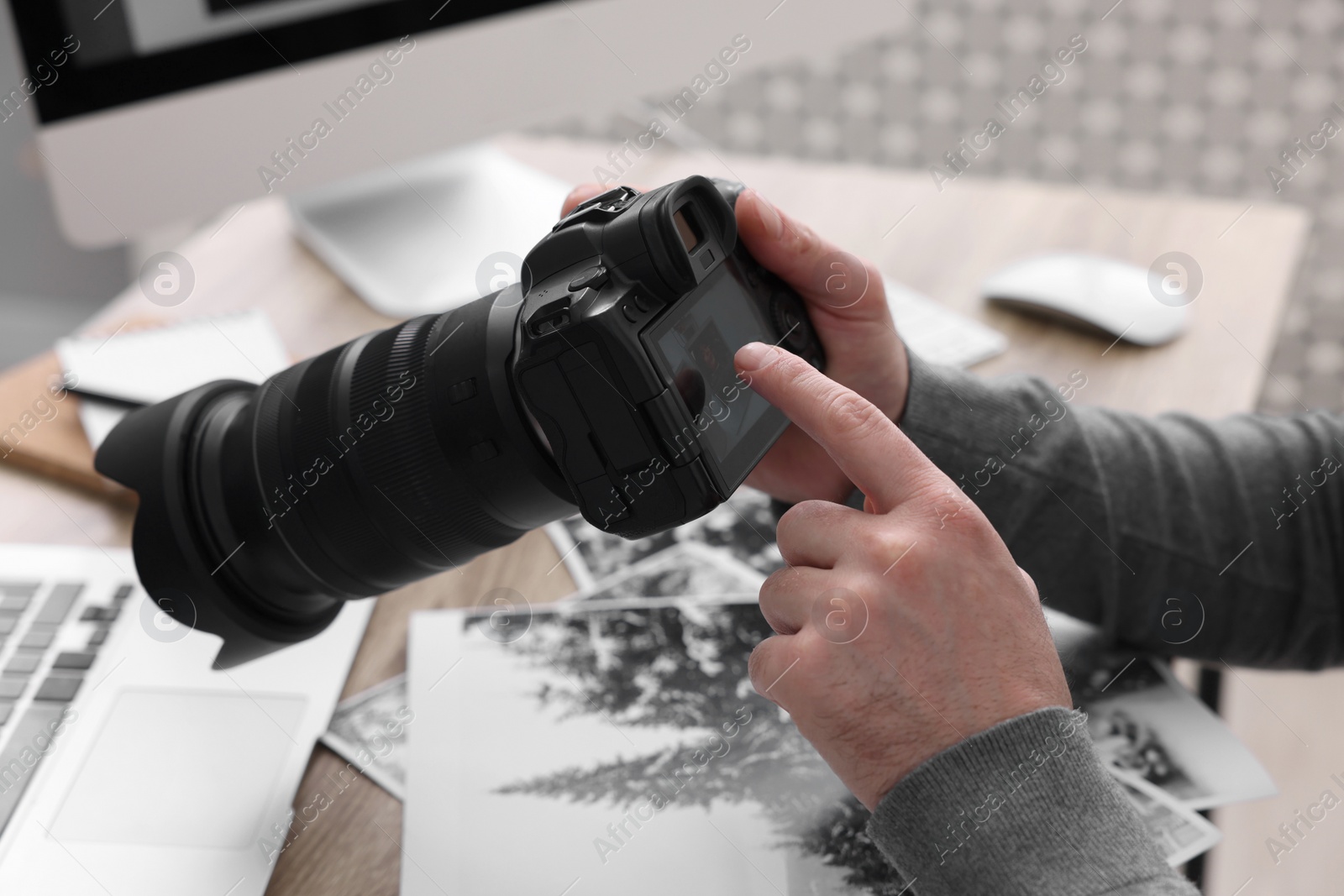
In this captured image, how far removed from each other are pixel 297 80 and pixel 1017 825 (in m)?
0.61

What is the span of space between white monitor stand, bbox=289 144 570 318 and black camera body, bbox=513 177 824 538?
1.23 feet

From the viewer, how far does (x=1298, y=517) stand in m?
0.61

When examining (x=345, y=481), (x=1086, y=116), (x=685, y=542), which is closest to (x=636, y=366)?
(x=345, y=481)

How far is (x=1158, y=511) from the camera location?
60 cm

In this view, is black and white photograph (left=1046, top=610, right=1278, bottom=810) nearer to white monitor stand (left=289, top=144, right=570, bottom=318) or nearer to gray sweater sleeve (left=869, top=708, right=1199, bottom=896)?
gray sweater sleeve (left=869, top=708, right=1199, bottom=896)

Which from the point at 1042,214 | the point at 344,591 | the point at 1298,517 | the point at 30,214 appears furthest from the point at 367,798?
the point at 30,214

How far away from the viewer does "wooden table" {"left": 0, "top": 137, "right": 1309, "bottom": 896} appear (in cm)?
63

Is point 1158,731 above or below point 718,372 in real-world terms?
below

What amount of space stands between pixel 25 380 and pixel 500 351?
1.46 feet

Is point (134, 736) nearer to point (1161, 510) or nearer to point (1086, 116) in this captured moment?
point (1161, 510)

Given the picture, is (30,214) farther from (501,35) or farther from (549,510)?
(549,510)

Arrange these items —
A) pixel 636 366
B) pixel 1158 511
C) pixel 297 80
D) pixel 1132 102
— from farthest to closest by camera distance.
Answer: pixel 1132 102 < pixel 297 80 < pixel 1158 511 < pixel 636 366

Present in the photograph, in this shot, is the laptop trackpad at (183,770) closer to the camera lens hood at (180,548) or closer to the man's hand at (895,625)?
the camera lens hood at (180,548)

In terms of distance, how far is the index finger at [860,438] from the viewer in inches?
16.5
